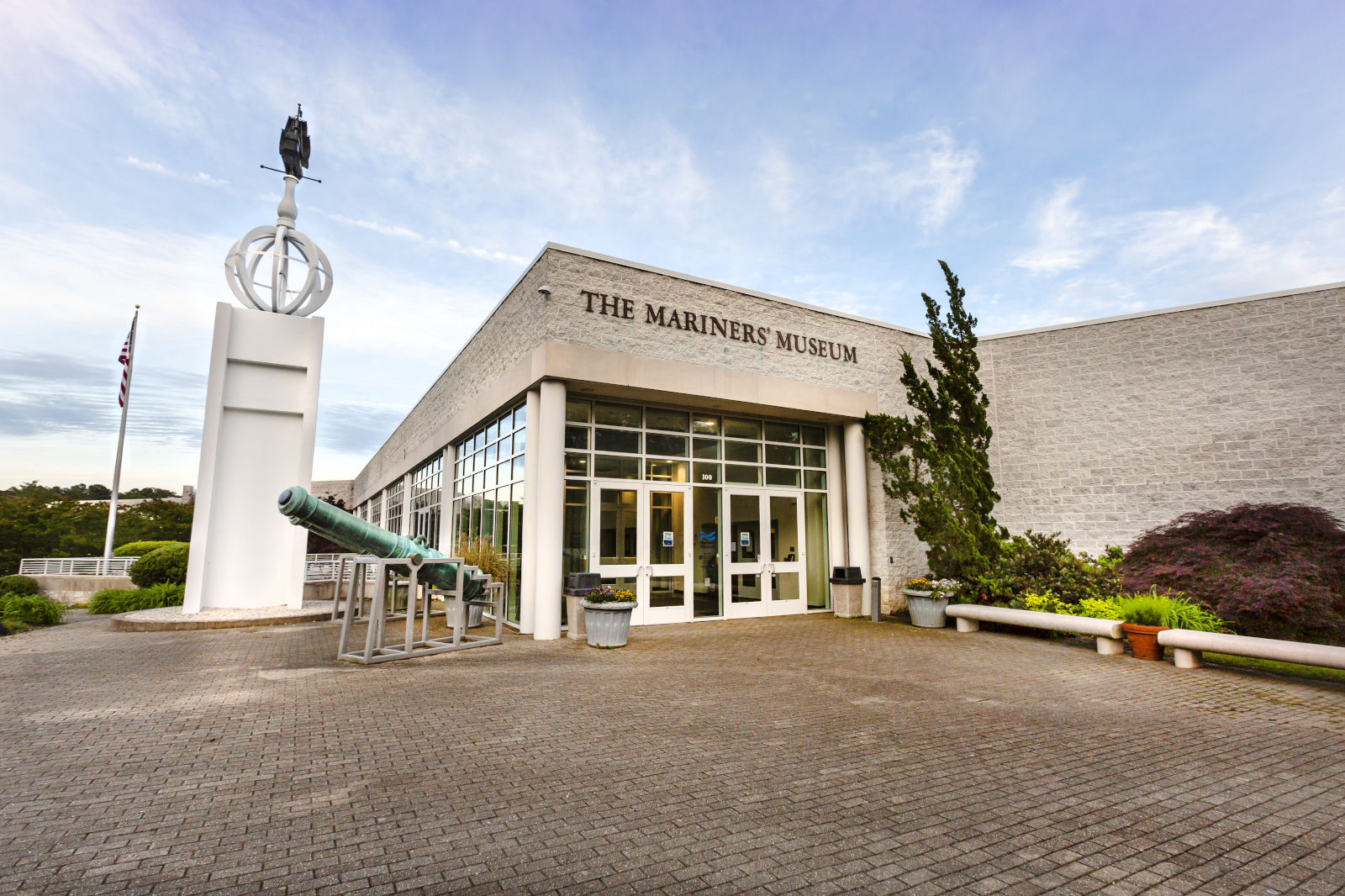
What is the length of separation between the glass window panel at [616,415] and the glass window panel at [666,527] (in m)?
1.41

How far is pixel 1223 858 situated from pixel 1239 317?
1408 centimetres

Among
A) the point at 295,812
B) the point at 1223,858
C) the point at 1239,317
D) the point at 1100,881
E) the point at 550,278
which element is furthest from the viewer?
the point at 1239,317

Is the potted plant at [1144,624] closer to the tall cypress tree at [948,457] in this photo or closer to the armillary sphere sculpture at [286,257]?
the tall cypress tree at [948,457]

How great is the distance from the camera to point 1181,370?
1379 cm

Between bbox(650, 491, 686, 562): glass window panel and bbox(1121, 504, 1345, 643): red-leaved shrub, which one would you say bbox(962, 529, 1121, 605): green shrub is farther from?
bbox(650, 491, 686, 562): glass window panel

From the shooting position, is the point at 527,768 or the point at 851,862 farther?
the point at 527,768

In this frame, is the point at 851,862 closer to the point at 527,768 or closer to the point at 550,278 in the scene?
the point at 527,768

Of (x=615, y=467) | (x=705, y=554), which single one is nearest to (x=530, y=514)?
(x=615, y=467)

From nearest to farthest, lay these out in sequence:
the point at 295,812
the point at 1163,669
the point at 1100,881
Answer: the point at 1100,881 < the point at 295,812 < the point at 1163,669

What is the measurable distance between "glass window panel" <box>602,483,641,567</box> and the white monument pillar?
255 inches

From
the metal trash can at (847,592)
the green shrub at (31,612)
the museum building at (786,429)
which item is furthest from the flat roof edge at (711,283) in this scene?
the green shrub at (31,612)

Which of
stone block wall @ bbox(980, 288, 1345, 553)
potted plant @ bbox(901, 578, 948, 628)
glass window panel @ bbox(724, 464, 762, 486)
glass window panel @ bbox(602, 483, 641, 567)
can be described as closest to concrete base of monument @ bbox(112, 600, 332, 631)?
glass window panel @ bbox(602, 483, 641, 567)

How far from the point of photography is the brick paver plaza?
10.0 ft

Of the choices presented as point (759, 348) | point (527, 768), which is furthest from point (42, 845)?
point (759, 348)
